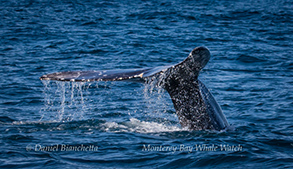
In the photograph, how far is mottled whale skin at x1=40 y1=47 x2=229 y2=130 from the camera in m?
5.60

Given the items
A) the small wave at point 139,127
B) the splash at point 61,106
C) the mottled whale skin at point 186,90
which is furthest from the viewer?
the splash at point 61,106

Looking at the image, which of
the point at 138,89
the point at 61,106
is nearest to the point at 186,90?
the point at 61,106

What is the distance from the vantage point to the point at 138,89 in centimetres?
1092

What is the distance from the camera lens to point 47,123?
24.7 feet

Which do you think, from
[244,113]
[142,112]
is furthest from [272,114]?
[142,112]

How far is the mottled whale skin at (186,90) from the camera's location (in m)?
5.60

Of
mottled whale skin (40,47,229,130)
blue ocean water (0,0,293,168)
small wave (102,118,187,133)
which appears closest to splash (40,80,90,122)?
blue ocean water (0,0,293,168)

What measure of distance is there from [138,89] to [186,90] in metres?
4.89

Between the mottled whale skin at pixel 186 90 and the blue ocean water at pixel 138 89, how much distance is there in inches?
9.5

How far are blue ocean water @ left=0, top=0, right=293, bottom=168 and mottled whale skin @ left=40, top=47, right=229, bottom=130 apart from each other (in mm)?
242

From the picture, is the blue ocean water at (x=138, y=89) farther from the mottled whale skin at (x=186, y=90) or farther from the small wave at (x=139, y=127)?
the mottled whale skin at (x=186, y=90)

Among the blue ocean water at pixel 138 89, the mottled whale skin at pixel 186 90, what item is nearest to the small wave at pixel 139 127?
the blue ocean water at pixel 138 89

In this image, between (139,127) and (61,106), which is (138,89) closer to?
(61,106)

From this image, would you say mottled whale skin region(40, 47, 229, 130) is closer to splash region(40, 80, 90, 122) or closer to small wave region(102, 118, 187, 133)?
small wave region(102, 118, 187, 133)
